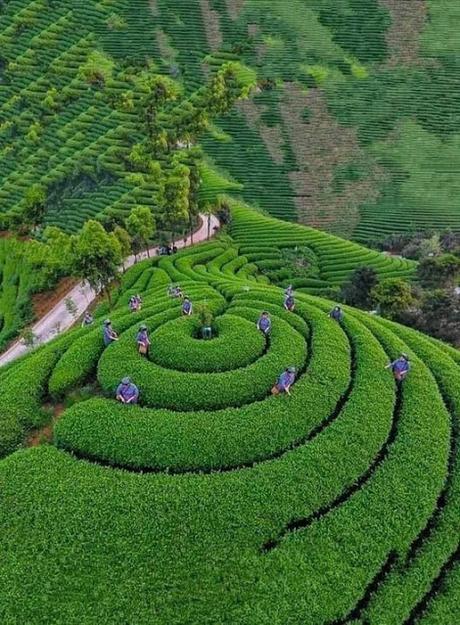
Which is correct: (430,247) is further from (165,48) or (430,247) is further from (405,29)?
(165,48)

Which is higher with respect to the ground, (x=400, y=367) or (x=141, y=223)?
(x=400, y=367)

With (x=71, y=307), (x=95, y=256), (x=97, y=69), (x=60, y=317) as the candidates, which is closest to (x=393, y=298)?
(x=95, y=256)

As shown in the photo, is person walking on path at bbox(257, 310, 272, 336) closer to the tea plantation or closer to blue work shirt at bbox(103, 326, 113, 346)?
the tea plantation

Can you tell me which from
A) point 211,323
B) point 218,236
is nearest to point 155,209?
point 218,236

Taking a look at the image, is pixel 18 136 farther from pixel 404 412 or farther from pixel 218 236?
pixel 404 412

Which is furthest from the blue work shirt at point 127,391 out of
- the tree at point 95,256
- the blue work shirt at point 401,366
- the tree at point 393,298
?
the tree at point 393,298
